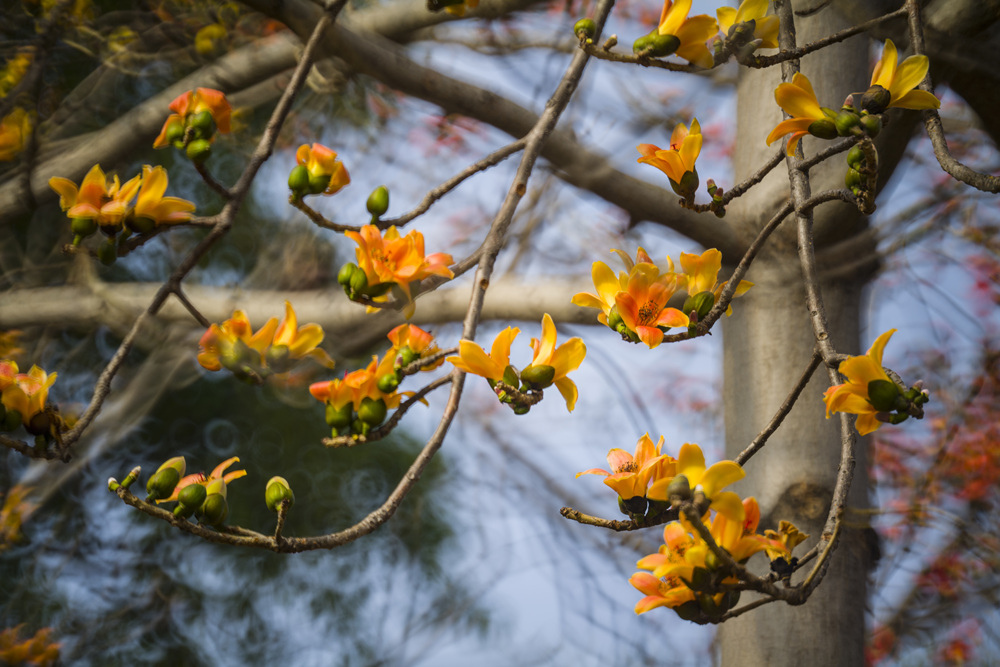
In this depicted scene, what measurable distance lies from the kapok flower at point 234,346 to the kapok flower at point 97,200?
139 mm

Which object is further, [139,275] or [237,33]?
[139,275]

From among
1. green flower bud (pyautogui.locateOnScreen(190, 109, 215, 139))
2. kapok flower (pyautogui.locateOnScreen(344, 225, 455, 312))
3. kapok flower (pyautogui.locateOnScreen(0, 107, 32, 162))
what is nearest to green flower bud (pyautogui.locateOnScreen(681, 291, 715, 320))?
kapok flower (pyautogui.locateOnScreen(344, 225, 455, 312))

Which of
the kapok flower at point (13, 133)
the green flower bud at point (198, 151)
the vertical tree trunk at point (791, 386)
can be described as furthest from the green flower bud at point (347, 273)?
the kapok flower at point (13, 133)

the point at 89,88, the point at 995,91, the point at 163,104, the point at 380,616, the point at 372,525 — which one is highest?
the point at 995,91

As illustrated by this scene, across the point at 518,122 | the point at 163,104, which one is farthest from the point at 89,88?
the point at 518,122

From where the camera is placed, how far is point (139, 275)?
312 cm

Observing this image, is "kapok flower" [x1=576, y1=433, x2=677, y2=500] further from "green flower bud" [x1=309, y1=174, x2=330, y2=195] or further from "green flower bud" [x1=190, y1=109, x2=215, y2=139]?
"green flower bud" [x1=190, y1=109, x2=215, y2=139]

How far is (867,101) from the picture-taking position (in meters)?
0.52

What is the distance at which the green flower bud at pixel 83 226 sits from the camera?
Result: 0.67 m

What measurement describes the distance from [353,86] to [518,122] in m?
1.33

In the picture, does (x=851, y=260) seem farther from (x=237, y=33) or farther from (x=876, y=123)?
(x=237, y=33)

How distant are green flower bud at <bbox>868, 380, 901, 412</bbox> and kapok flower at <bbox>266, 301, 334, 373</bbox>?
517 mm

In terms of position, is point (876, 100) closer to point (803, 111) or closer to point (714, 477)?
point (803, 111)

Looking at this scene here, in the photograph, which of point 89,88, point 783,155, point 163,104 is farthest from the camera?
point 89,88
